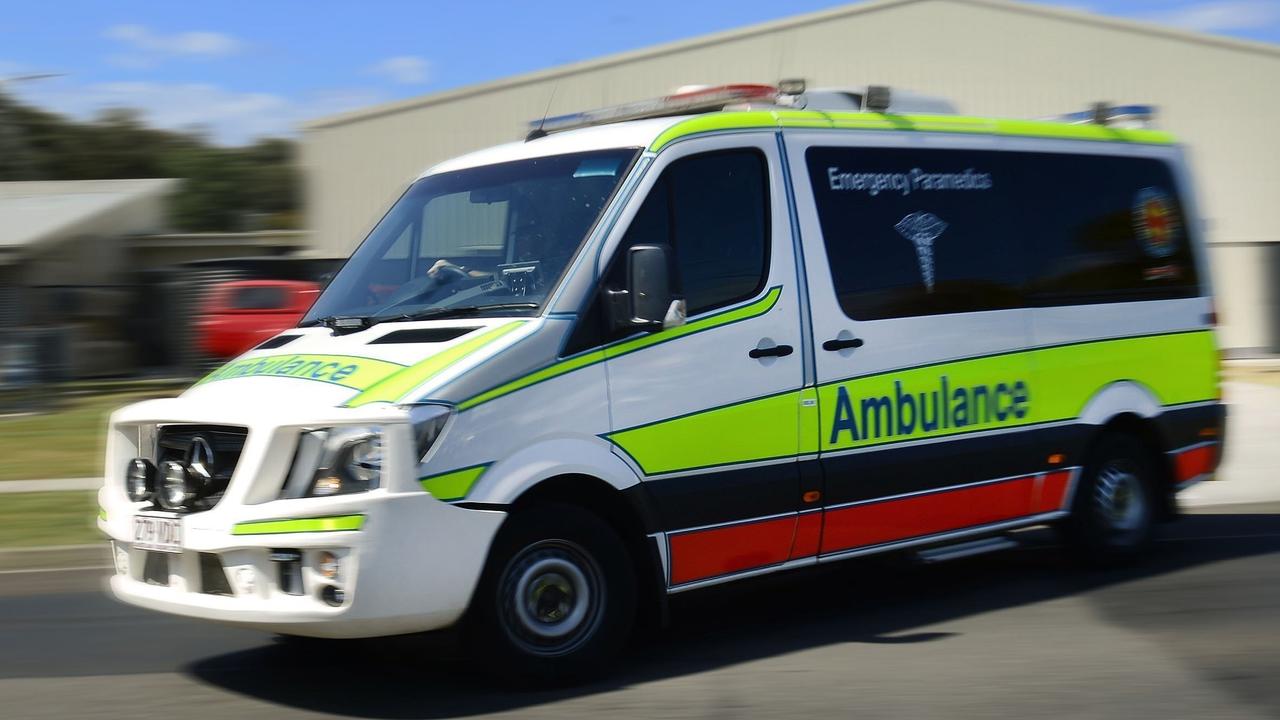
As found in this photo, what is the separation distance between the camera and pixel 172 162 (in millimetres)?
66500

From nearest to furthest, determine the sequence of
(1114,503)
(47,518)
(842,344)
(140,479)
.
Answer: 1. (140,479)
2. (842,344)
3. (1114,503)
4. (47,518)

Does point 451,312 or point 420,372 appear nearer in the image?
point 420,372

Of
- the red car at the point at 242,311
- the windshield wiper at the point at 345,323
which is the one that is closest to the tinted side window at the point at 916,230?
the windshield wiper at the point at 345,323

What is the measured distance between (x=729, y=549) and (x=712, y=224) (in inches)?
55.9

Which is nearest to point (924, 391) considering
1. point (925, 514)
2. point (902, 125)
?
point (925, 514)

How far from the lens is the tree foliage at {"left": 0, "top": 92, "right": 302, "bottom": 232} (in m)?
62.3

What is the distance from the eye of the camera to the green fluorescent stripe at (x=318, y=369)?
5.44 meters

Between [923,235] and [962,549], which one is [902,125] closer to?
[923,235]

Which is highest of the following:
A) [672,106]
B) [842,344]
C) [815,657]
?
[672,106]

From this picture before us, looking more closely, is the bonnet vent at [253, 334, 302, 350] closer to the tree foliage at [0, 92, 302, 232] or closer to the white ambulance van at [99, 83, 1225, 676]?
the white ambulance van at [99, 83, 1225, 676]

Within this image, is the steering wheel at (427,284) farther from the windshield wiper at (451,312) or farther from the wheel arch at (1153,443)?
the wheel arch at (1153,443)

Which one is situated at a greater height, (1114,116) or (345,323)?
(1114,116)

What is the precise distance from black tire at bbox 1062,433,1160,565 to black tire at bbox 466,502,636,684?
10.5 feet

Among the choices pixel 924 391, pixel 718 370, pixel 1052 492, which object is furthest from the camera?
pixel 1052 492
